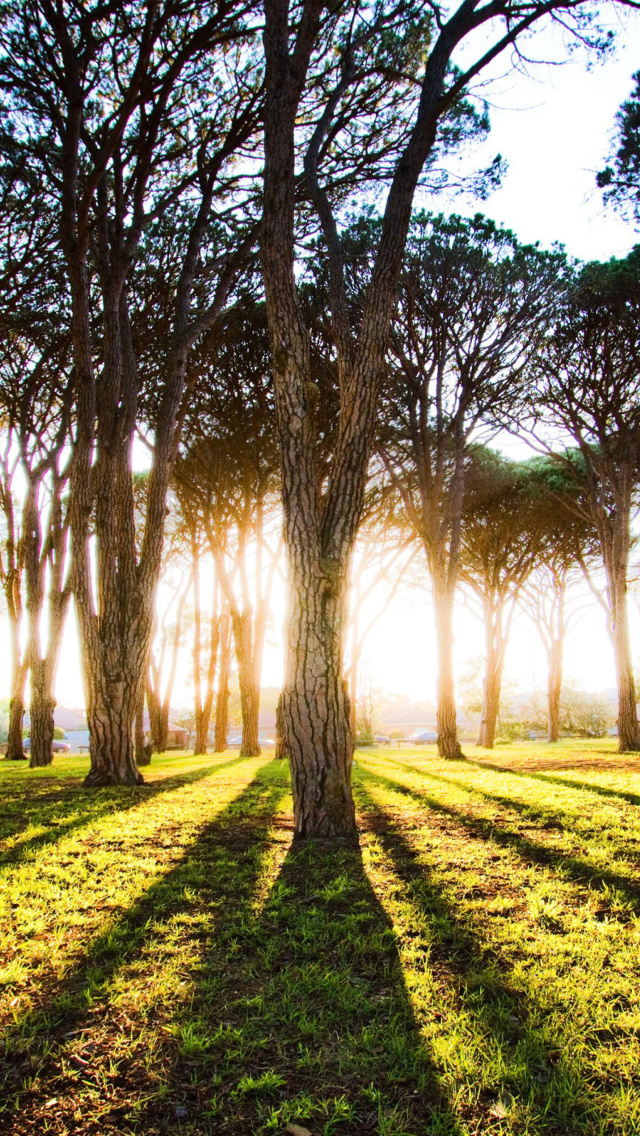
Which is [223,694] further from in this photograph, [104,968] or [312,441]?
[104,968]

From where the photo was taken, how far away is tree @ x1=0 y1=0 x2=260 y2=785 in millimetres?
6449

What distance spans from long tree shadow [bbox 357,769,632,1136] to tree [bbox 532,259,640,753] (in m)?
9.89

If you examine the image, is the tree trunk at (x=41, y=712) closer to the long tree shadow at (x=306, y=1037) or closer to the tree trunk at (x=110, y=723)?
the tree trunk at (x=110, y=723)

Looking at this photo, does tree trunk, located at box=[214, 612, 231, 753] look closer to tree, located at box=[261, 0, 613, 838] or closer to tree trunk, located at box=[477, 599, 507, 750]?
tree trunk, located at box=[477, 599, 507, 750]

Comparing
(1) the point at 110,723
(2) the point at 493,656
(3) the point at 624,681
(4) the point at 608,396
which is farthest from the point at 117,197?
(2) the point at 493,656

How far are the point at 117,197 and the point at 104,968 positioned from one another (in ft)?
26.8

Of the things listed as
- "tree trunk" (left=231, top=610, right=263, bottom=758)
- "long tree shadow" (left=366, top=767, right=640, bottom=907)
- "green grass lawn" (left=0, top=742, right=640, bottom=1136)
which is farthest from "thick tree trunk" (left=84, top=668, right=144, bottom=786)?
"tree trunk" (left=231, top=610, right=263, bottom=758)

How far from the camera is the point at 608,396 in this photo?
11.9 meters

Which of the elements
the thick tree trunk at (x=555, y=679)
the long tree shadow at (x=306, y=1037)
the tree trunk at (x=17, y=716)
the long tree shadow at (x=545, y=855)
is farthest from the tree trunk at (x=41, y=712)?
the thick tree trunk at (x=555, y=679)

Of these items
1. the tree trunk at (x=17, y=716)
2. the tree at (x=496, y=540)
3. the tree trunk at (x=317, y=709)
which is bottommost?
the tree trunk at (x=17, y=716)

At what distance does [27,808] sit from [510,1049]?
520cm

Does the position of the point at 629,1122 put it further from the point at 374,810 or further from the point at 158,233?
the point at 158,233

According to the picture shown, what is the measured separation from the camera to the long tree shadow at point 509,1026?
1.59 m

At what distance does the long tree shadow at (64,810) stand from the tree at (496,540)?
11.5 m
